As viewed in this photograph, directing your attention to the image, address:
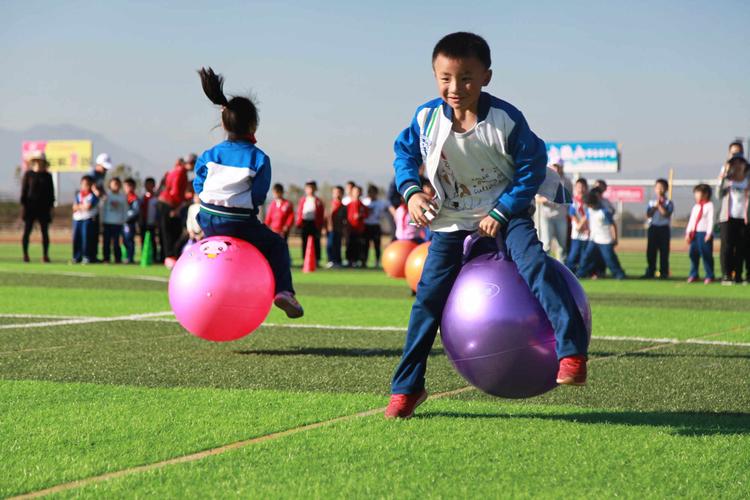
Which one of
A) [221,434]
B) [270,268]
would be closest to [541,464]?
[221,434]

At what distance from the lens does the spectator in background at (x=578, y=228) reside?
2217 centimetres

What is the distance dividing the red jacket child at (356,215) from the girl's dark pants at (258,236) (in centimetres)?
1719

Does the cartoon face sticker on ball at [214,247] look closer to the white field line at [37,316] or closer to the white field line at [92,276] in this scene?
the white field line at [37,316]

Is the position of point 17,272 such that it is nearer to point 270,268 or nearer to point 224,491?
point 270,268

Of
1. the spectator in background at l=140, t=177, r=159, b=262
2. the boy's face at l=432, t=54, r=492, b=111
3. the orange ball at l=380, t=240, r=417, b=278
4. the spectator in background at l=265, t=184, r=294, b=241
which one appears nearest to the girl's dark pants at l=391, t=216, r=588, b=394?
the boy's face at l=432, t=54, r=492, b=111

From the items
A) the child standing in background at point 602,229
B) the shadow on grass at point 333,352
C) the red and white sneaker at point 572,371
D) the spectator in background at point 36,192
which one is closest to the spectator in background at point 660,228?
the child standing in background at point 602,229

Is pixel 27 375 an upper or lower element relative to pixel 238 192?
lower

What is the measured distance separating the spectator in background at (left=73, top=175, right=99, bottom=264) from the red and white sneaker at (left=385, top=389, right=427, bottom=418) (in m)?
21.2

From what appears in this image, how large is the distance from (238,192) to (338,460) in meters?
4.49

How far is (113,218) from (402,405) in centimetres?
2237

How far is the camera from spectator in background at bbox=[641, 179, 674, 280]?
22.8 m

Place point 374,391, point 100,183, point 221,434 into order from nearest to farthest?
1. point 221,434
2. point 374,391
3. point 100,183

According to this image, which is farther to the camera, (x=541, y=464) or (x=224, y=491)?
(x=541, y=464)

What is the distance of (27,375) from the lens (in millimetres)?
7051
